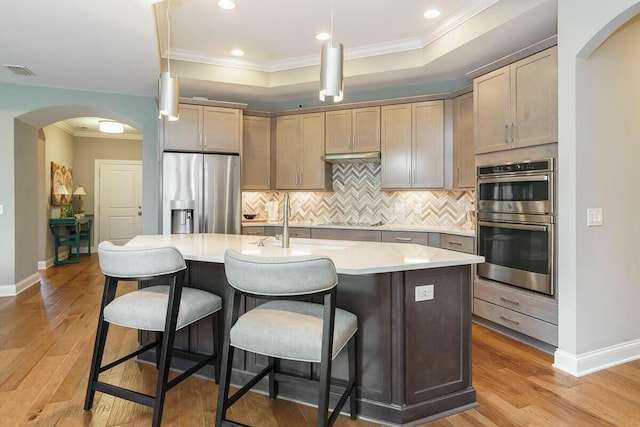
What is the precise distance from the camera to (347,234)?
469 cm

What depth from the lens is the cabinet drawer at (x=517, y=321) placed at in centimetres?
294

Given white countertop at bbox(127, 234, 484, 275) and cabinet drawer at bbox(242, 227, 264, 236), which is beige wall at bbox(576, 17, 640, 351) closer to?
white countertop at bbox(127, 234, 484, 275)

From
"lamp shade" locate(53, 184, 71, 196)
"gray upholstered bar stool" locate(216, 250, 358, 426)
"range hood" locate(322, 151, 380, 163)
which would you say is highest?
"range hood" locate(322, 151, 380, 163)

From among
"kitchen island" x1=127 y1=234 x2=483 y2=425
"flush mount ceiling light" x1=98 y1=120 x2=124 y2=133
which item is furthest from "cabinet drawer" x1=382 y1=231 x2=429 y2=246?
"flush mount ceiling light" x1=98 y1=120 x2=124 y2=133

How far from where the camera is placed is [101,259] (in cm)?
216

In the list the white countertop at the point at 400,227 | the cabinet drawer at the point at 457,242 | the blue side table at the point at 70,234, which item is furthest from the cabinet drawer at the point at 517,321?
the blue side table at the point at 70,234

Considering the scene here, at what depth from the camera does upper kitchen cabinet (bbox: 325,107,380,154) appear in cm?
477

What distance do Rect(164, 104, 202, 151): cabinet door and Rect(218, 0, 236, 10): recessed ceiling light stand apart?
5.26 ft

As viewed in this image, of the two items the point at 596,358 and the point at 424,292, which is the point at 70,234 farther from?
the point at 596,358

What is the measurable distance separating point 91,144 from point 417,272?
872cm

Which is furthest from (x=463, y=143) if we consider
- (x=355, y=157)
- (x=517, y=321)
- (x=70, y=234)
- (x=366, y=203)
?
(x=70, y=234)

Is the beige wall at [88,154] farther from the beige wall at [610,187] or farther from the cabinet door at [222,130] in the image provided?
the beige wall at [610,187]

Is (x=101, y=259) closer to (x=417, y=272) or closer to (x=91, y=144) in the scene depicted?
(x=417, y=272)

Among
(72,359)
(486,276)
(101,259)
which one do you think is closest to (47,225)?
(72,359)
